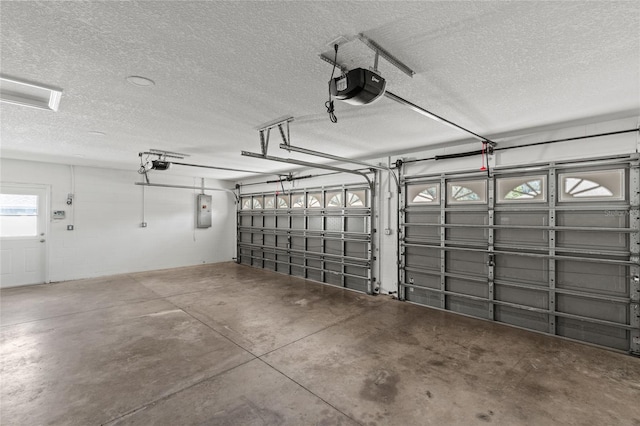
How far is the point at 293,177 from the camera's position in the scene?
285 inches

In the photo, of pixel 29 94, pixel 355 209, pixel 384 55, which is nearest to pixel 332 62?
pixel 384 55

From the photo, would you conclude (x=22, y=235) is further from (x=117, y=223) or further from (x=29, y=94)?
(x=29, y=94)

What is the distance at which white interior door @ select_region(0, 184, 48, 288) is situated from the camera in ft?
19.4

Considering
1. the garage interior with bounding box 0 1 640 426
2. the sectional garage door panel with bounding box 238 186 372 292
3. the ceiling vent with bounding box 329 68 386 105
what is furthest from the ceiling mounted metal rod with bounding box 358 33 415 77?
the sectional garage door panel with bounding box 238 186 372 292

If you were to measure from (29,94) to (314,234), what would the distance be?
5060 millimetres

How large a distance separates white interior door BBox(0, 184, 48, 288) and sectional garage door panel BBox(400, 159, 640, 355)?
25.6ft

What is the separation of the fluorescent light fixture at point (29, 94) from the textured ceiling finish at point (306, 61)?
4.4 inches

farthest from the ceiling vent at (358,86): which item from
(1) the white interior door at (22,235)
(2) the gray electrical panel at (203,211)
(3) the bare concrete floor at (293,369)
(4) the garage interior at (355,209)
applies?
(2) the gray electrical panel at (203,211)

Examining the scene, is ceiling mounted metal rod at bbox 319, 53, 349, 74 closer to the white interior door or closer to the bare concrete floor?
the bare concrete floor

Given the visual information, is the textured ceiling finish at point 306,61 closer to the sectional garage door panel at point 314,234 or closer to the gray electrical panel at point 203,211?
the sectional garage door panel at point 314,234

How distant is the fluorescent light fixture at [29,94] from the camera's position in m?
2.50

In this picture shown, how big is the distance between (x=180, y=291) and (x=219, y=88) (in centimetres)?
453

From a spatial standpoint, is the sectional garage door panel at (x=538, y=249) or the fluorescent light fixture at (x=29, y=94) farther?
the sectional garage door panel at (x=538, y=249)

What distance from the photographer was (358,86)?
183cm
